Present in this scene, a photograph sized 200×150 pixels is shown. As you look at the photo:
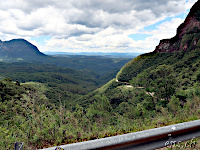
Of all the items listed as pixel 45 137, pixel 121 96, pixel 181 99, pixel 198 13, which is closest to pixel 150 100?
pixel 181 99

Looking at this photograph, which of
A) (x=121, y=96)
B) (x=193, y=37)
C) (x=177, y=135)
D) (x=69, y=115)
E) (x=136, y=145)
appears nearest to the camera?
(x=136, y=145)

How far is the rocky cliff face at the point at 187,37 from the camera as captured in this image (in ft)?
257

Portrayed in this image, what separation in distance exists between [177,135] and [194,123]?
564mm

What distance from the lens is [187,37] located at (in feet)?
275

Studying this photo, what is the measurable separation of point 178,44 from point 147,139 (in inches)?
4222

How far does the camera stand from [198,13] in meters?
85.0

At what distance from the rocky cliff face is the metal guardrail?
87547mm

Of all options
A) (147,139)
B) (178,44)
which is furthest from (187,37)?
(147,139)

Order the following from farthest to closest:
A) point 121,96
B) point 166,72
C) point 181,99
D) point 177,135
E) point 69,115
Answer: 1. point 121,96
2. point 166,72
3. point 181,99
4. point 69,115
5. point 177,135

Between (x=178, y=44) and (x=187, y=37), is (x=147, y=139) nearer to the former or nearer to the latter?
(x=187, y=37)

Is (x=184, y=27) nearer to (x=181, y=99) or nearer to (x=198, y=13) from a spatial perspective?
(x=198, y=13)

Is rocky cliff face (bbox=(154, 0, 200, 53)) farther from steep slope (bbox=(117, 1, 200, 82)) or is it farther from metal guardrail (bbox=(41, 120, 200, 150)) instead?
metal guardrail (bbox=(41, 120, 200, 150))

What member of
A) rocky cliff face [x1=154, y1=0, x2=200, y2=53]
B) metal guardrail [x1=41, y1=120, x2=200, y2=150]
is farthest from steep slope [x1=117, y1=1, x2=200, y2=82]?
metal guardrail [x1=41, y1=120, x2=200, y2=150]

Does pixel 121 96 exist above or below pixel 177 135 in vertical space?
below
